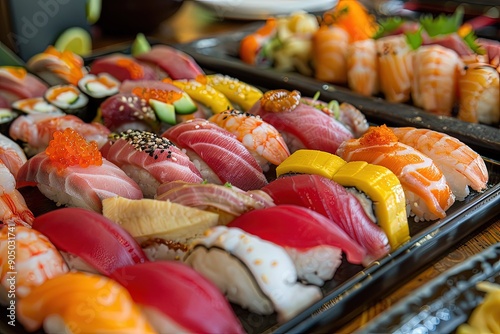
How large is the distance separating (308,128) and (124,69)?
99cm

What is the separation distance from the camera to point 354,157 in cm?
197

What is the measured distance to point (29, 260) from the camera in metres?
1.47

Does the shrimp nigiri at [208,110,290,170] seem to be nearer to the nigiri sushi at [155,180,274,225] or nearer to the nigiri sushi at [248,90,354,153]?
the nigiri sushi at [248,90,354,153]

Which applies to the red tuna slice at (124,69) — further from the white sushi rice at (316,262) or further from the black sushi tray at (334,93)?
the white sushi rice at (316,262)

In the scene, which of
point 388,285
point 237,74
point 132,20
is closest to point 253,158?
point 388,285

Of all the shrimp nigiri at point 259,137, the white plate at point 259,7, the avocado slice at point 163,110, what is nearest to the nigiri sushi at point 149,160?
the shrimp nigiri at point 259,137

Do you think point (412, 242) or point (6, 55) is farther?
point (6, 55)

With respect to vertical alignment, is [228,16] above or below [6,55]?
below

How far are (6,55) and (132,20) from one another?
1.27 meters

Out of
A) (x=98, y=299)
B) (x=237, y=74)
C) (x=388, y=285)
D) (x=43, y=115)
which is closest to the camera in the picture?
(x=98, y=299)

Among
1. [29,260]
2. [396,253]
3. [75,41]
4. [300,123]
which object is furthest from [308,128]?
[75,41]

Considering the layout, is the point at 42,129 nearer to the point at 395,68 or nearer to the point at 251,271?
the point at 251,271

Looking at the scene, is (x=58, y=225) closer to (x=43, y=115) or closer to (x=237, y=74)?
(x=43, y=115)

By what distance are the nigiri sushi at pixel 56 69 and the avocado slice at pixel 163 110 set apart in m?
0.56
